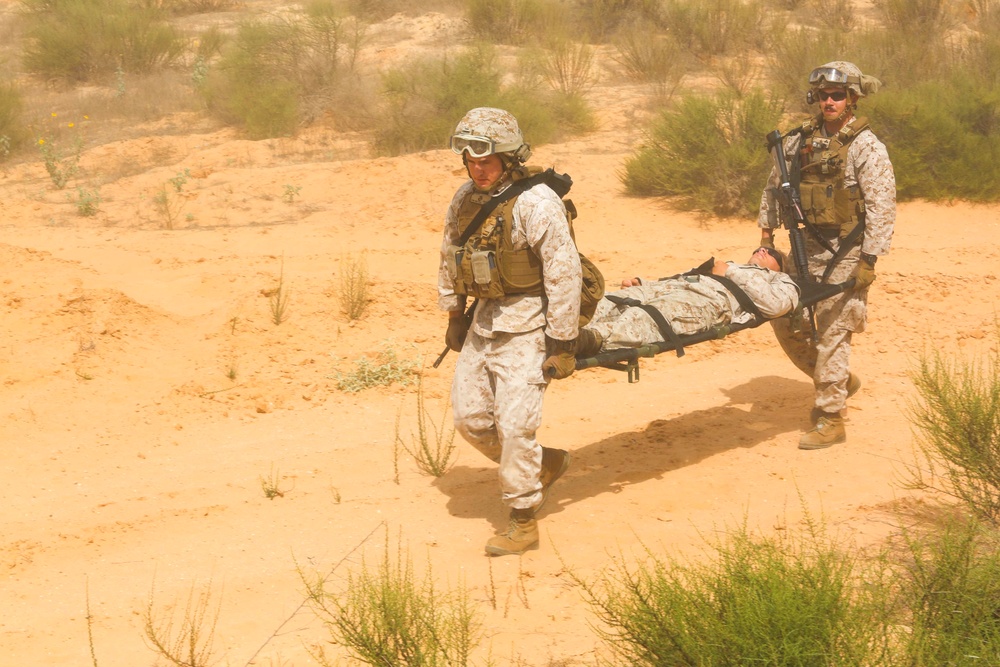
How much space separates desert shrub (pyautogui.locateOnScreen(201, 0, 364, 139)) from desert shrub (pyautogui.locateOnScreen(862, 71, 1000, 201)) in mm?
6598

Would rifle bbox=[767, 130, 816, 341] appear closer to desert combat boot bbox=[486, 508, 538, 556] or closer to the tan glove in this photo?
the tan glove

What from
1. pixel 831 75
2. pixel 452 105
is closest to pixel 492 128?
pixel 831 75

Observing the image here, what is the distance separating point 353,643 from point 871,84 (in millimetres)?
4094

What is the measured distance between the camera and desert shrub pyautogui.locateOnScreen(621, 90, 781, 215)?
1071 centimetres

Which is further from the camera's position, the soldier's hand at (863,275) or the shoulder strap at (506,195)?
the soldier's hand at (863,275)

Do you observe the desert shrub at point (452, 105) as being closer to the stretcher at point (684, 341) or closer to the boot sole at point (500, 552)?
the stretcher at point (684, 341)

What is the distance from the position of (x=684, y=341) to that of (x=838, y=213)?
129 centimetres

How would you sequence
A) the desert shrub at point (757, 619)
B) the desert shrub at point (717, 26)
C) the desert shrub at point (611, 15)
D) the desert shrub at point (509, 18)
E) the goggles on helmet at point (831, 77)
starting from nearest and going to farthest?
the desert shrub at point (757, 619), the goggles on helmet at point (831, 77), the desert shrub at point (717, 26), the desert shrub at point (509, 18), the desert shrub at point (611, 15)

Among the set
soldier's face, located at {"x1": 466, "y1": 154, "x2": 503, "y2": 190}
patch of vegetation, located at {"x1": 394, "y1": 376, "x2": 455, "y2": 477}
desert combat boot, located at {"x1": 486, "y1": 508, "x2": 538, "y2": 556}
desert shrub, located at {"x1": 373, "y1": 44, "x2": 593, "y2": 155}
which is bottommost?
patch of vegetation, located at {"x1": 394, "y1": 376, "x2": 455, "y2": 477}

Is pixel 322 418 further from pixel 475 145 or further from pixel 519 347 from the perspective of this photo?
pixel 475 145

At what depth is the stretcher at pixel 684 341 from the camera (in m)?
5.13

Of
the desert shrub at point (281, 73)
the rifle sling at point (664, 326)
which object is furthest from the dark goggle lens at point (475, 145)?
the desert shrub at point (281, 73)

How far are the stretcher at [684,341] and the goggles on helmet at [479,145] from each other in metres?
Result: 1.00

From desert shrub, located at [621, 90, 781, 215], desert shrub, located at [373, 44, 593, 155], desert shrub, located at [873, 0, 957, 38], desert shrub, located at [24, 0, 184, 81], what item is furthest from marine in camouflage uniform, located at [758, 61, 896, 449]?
desert shrub, located at [24, 0, 184, 81]
